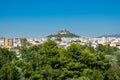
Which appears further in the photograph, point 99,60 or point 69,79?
point 99,60

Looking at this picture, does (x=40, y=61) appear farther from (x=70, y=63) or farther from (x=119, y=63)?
(x=119, y=63)

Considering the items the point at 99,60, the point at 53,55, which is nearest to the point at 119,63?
the point at 99,60

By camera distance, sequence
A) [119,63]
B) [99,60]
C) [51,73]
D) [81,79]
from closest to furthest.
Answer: [81,79], [51,73], [99,60], [119,63]

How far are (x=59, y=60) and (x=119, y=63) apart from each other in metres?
13.1

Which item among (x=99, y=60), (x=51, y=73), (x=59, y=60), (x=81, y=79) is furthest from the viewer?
(x=99, y=60)

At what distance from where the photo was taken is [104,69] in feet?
116

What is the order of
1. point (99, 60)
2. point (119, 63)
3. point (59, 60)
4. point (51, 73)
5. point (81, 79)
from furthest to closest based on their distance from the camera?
point (119, 63), point (99, 60), point (59, 60), point (51, 73), point (81, 79)

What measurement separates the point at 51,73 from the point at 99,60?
6900mm

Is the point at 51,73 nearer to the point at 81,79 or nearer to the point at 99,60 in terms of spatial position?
the point at 81,79

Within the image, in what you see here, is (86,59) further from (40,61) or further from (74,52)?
(40,61)

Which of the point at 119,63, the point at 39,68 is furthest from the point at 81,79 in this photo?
the point at 119,63

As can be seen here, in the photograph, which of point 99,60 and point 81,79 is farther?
point 99,60

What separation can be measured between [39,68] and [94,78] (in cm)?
484

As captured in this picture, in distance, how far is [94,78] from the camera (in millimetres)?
30625
